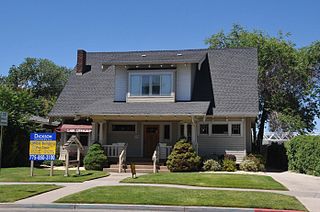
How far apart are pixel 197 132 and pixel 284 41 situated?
19021 mm

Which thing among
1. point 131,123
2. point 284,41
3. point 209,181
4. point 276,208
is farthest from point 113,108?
point 284,41

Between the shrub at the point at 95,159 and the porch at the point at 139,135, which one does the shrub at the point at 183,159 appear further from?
the shrub at the point at 95,159

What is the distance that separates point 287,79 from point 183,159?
62.2 feet

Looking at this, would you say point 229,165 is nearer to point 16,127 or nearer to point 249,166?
point 249,166

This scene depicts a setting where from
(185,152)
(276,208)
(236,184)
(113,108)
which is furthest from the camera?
(113,108)

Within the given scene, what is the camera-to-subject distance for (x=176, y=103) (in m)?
24.9

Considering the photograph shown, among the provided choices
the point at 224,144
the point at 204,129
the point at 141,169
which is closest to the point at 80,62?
the point at 204,129

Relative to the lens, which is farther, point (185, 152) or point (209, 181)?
point (185, 152)

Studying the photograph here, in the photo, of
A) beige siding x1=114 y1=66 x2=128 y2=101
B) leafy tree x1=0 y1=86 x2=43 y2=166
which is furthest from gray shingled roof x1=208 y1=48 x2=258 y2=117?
leafy tree x1=0 y1=86 x2=43 y2=166

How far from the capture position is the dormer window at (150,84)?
25391mm

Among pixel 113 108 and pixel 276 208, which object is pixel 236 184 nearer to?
pixel 276 208

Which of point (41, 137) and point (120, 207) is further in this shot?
point (41, 137)

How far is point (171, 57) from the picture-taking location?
2633 cm

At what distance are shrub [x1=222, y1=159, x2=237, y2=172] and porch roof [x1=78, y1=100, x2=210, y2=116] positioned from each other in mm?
3203
